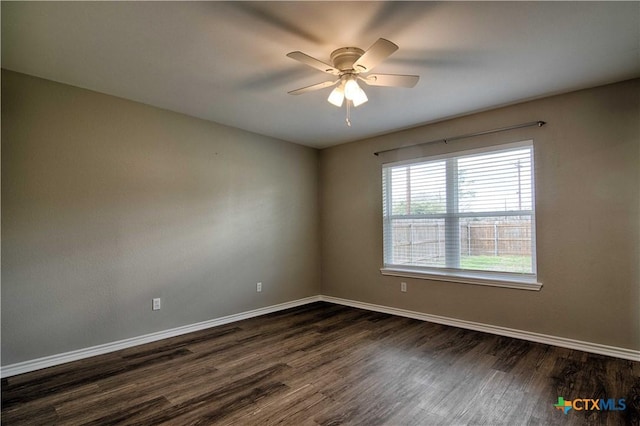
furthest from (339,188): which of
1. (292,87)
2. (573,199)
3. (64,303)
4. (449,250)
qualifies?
(64,303)

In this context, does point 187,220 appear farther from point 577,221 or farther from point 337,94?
point 577,221

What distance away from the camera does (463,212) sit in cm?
384

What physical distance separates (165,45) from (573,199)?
12.4ft

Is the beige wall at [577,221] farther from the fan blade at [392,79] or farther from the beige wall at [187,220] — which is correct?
the fan blade at [392,79]

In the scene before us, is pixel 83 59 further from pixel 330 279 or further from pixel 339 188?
→ pixel 330 279

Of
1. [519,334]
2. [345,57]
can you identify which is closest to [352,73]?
[345,57]

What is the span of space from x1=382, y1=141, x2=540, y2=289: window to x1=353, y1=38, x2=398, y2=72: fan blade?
2136mm

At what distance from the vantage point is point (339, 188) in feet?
16.6

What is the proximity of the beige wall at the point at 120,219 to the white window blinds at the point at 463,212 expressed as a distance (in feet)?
5.79

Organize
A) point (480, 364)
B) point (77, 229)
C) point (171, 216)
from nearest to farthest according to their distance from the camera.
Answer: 1. point (480, 364)
2. point (77, 229)
3. point (171, 216)

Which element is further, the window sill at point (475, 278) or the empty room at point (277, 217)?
the window sill at point (475, 278)

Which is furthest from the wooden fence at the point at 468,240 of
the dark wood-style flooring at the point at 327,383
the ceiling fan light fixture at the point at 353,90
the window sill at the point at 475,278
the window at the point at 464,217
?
the ceiling fan light fixture at the point at 353,90

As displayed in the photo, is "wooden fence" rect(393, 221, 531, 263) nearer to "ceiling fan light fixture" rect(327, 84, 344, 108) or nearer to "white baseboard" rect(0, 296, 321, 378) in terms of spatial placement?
"white baseboard" rect(0, 296, 321, 378)

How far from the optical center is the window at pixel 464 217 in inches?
135
